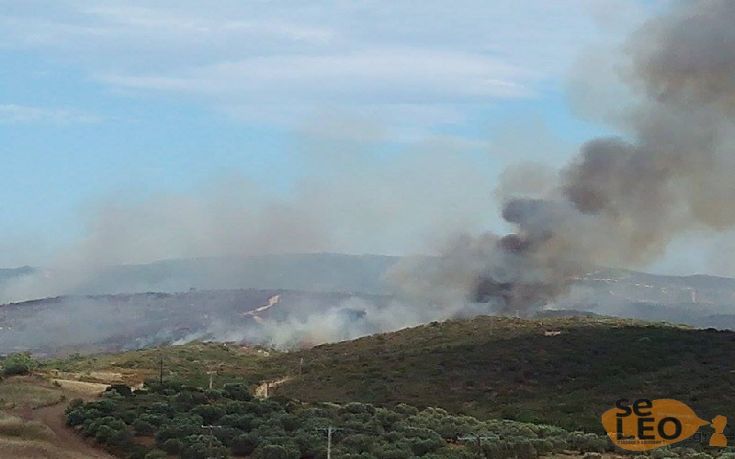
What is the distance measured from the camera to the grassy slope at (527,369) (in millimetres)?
50750

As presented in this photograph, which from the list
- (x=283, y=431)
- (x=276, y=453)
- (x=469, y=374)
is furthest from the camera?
(x=469, y=374)

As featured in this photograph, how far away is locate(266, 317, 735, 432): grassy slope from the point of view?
167ft

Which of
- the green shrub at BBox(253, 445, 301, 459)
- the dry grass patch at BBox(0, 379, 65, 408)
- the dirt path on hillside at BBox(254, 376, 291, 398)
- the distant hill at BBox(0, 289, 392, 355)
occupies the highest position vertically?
the distant hill at BBox(0, 289, 392, 355)

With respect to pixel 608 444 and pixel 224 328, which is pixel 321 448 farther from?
pixel 224 328

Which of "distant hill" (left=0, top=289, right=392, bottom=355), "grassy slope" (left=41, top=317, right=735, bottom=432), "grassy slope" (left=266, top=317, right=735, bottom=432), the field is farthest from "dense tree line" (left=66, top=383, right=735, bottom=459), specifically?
"distant hill" (left=0, top=289, right=392, bottom=355)

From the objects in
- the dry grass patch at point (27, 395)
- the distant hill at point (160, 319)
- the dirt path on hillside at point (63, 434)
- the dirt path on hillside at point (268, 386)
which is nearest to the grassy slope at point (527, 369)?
the dirt path on hillside at point (268, 386)

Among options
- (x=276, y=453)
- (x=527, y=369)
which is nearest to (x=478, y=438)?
(x=276, y=453)

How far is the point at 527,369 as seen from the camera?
59.9 metres

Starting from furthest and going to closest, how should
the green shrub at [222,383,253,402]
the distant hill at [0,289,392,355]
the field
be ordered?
the distant hill at [0,289,392,355], the field, the green shrub at [222,383,253,402]

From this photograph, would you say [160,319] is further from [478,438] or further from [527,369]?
[478,438]

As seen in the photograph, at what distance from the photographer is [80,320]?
171375 mm

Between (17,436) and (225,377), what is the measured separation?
34.6 metres

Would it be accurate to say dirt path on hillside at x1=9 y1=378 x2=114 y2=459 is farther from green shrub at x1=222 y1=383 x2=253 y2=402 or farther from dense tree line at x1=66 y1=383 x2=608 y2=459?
green shrub at x1=222 y1=383 x2=253 y2=402

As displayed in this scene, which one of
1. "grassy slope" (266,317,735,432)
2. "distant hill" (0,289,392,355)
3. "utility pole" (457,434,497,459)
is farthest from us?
"distant hill" (0,289,392,355)
